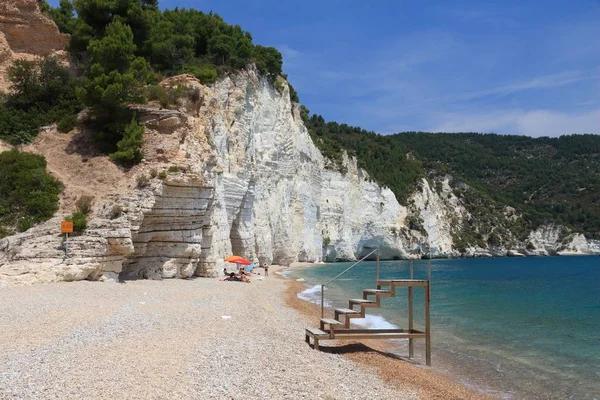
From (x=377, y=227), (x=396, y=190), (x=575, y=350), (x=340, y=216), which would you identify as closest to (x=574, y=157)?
(x=396, y=190)

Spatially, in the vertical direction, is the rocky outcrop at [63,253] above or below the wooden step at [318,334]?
above

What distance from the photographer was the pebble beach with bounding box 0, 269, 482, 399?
6407mm

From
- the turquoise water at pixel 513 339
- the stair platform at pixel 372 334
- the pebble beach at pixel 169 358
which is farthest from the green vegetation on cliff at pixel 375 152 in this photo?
the stair platform at pixel 372 334

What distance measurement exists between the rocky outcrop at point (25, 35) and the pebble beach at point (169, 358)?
20.1m

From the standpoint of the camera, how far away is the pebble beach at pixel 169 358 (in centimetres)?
641

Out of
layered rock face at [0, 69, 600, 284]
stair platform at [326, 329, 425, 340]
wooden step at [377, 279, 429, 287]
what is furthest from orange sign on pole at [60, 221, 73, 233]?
wooden step at [377, 279, 429, 287]

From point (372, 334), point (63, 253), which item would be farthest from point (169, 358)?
point (63, 253)

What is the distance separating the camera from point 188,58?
33.0m

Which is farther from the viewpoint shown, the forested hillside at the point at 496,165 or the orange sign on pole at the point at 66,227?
the forested hillside at the point at 496,165

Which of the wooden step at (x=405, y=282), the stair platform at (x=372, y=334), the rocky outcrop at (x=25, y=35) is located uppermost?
the rocky outcrop at (x=25, y=35)

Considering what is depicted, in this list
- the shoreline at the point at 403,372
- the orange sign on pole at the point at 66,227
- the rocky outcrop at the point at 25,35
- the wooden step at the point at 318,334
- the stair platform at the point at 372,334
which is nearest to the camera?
the shoreline at the point at 403,372

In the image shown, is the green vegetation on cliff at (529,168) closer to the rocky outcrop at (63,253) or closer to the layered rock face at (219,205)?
the layered rock face at (219,205)

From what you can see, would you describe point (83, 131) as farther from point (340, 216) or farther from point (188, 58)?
point (340, 216)

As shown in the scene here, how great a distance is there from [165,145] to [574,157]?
132776mm
